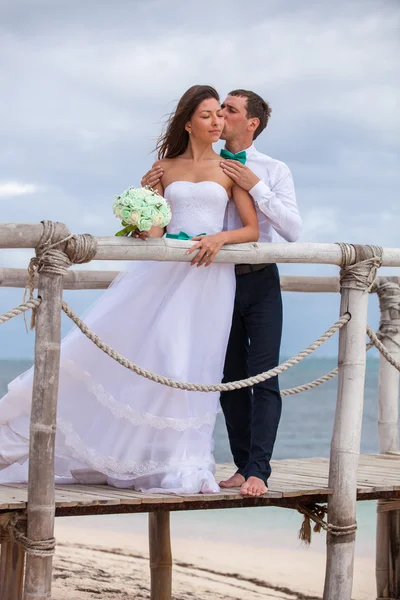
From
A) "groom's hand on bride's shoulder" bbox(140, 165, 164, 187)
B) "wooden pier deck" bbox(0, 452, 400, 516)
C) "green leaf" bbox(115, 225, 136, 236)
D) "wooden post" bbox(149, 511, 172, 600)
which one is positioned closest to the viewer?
"wooden pier deck" bbox(0, 452, 400, 516)

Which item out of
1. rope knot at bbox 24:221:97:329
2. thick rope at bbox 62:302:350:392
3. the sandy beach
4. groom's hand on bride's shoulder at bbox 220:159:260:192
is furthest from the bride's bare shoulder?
the sandy beach

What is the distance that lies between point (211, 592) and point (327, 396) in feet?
74.0

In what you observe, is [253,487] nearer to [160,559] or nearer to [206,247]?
[206,247]

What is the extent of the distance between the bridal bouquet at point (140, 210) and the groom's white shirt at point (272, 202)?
513 mm

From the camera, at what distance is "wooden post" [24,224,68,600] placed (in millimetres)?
3934

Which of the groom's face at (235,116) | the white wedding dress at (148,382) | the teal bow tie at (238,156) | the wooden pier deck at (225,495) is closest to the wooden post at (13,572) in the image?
the white wedding dress at (148,382)

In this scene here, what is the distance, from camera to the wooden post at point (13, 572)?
5.39 metres

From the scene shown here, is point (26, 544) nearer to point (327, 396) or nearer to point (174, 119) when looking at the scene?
point (174, 119)

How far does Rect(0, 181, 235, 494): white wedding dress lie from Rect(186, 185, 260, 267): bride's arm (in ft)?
0.28

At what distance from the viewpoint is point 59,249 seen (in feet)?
13.0

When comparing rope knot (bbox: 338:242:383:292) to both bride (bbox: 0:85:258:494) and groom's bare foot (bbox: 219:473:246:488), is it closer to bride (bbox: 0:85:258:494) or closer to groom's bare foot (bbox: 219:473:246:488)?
bride (bbox: 0:85:258:494)

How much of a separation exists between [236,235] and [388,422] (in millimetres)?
2562

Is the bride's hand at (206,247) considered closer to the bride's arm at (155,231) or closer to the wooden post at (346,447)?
the bride's arm at (155,231)

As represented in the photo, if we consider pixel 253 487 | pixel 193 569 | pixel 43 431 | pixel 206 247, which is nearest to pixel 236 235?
pixel 206 247
